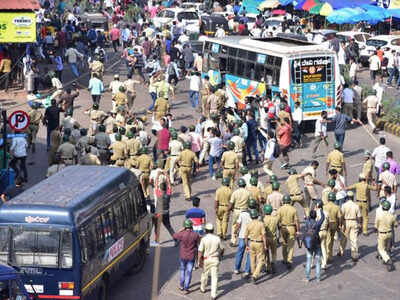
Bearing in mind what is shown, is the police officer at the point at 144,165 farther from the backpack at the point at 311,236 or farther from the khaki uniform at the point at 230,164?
the backpack at the point at 311,236

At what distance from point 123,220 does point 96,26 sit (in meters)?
34.5

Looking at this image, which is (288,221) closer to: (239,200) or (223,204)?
(239,200)

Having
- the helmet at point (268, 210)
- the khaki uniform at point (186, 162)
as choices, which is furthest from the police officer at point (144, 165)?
the helmet at point (268, 210)

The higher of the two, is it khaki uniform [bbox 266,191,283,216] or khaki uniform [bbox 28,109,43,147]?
khaki uniform [bbox 266,191,283,216]

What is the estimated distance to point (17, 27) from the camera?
33875 mm

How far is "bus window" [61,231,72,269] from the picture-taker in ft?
51.2

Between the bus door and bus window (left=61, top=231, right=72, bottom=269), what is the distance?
1548 centimetres

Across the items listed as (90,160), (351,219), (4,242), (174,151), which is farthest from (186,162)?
(4,242)

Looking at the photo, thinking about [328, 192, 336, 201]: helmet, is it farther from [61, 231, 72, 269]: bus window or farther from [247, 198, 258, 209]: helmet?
[61, 231, 72, 269]: bus window

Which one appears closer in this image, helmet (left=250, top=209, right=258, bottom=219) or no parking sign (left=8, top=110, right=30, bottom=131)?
helmet (left=250, top=209, right=258, bottom=219)

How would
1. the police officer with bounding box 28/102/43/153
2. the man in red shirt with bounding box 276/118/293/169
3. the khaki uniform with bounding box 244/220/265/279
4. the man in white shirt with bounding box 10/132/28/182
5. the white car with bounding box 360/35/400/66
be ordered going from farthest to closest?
the white car with bounding box 360/35/400/66 < the police officer with bounding box 28/102/43/153 < the man in red shirt with bounding box 276/118/293/169 < the man in white shirt with bounding box 10/132/28/182 < the khaki uniform with bounding box 244/220/265/279

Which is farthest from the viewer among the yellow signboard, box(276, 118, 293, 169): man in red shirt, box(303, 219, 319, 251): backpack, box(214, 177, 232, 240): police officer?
the yellow signboard

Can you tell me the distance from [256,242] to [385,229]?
Result: 2.72m

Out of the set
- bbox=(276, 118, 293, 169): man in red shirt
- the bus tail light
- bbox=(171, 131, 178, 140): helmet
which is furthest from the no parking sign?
the bus tail light
